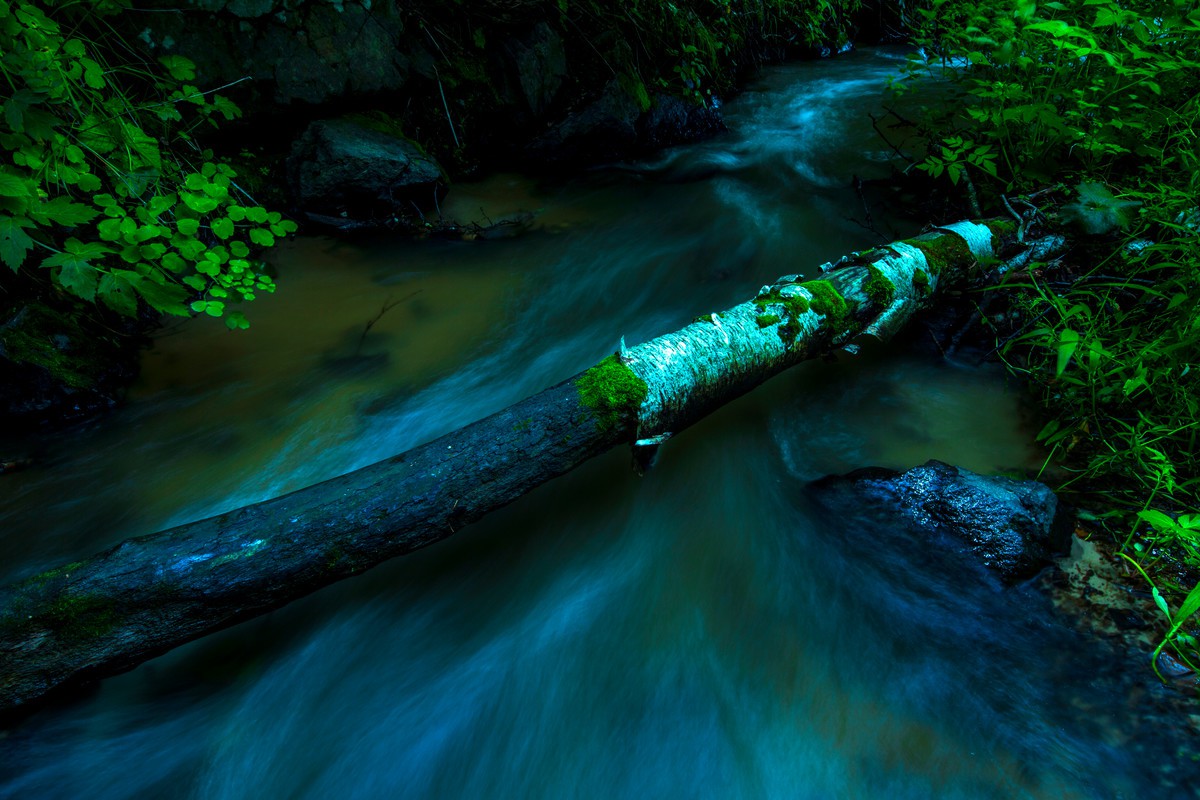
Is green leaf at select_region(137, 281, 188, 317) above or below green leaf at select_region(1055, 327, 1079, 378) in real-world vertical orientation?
above

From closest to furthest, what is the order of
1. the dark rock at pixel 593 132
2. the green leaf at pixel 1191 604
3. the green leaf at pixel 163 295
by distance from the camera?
the green leaf at pixel 1191 604
the green leaf at pixel 163 295
the dark rock at pixel 593 132

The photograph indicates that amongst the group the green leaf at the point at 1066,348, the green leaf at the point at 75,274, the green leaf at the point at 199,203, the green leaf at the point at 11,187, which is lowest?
the green leaf at the point at 1066,348

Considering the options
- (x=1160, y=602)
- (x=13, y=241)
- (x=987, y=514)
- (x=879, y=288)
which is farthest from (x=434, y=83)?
(x=1160, y=602)

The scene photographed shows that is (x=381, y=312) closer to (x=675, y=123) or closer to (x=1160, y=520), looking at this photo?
(x=675, y=123)

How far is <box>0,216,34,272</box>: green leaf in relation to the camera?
6.42ft

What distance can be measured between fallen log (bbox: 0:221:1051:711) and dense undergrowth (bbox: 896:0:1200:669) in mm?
1240

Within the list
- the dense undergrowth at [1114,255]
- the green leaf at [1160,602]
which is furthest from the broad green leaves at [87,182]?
the green leaf at [1160,602]

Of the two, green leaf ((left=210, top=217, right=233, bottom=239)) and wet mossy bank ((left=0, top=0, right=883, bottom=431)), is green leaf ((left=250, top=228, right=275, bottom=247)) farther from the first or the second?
wet mossy bank ((left=0, top=0, right=883, bottom=431))

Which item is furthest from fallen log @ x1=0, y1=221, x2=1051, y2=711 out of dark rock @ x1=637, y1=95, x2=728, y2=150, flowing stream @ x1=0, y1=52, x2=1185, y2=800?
dark rock @ x1=637, y1=95, x2=728, y2=150

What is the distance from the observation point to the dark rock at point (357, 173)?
4.16 meters

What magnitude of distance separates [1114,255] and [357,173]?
15.9 feet

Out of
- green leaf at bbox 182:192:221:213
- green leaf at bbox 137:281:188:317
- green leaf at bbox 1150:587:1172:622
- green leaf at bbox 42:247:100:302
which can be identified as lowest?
green leaf at bbox 1150:587:1172:622

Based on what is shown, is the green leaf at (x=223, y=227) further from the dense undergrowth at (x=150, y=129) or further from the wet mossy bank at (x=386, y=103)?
the wet mossy bank at (x=386, y=103)

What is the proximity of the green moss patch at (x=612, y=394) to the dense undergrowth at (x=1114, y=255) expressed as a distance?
5.59 ft
